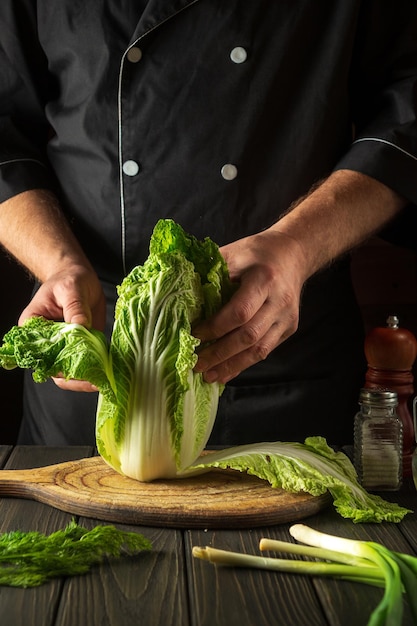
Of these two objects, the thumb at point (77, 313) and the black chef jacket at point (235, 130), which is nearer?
the thumb at point (77, 313)

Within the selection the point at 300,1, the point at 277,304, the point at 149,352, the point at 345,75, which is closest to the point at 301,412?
the point at 277,304

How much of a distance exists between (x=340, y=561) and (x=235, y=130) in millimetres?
1158

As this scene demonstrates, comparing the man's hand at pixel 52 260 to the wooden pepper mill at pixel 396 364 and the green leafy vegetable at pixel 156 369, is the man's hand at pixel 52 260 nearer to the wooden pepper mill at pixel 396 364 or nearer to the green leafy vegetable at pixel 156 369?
the green leafy vegetable at pixel 156 369

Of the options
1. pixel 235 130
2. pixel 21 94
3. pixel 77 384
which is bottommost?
pixel 77 384

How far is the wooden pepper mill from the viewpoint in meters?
1.86

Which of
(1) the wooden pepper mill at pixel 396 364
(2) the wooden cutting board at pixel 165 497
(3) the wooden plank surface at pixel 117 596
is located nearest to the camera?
(3) the wooden plank surface at pixel 117 596

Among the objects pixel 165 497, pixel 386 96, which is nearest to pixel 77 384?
→ pixel 165 497

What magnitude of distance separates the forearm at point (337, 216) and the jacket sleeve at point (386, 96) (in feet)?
0.11

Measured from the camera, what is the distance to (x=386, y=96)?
2230 mm

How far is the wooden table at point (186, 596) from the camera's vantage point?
3.85 feet

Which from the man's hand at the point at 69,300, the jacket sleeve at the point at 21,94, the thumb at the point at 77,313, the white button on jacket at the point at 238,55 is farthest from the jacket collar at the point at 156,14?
the thumb at the point at 77,313

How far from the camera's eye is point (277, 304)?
179cm

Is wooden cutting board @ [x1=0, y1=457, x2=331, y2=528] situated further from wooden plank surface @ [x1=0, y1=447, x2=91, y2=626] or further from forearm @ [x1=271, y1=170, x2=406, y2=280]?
forearm @ [x1=271, y1=170, x2=406, y2=280]

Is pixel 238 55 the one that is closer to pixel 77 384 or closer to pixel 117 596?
pixel 77 384
